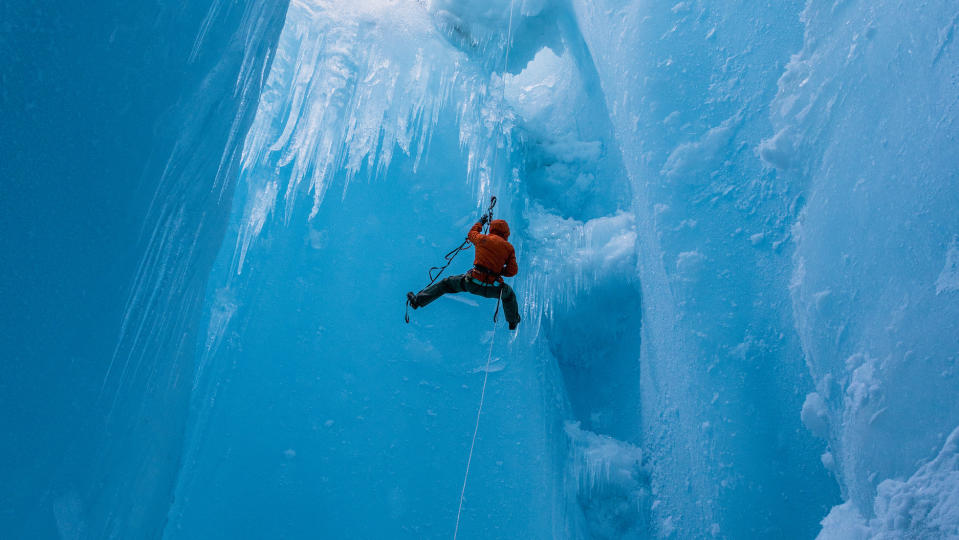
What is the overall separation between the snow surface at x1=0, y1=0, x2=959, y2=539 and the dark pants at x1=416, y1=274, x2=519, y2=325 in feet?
2.97

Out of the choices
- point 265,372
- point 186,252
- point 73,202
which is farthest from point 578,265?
point 73,202

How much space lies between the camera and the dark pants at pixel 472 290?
316 cm

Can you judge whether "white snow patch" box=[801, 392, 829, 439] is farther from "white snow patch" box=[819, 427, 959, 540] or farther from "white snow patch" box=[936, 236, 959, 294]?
"white snow patch" box=[936, 236, 959, 294]

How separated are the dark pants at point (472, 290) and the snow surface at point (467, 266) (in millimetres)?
905

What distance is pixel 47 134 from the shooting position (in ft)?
5.65

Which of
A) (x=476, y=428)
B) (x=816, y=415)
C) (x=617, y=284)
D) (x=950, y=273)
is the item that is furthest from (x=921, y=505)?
(x=476, y=428)

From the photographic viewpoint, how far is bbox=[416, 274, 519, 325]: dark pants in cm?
316

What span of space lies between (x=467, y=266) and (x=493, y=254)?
1327mm

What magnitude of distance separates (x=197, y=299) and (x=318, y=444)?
1.32 m

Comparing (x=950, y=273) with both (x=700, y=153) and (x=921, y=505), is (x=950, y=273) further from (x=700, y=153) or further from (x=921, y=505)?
(x=700, y=153)

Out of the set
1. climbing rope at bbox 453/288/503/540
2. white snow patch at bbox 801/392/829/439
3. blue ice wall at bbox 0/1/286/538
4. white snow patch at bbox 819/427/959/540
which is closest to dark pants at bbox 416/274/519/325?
climbing rope at bbox 453/288/503/540

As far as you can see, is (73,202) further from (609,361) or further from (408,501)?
(609,361)

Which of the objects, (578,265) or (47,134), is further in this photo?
(578,265)

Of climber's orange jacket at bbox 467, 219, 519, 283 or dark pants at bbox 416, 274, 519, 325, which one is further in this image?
dark pants at bbox 416, 274, 519, 325
